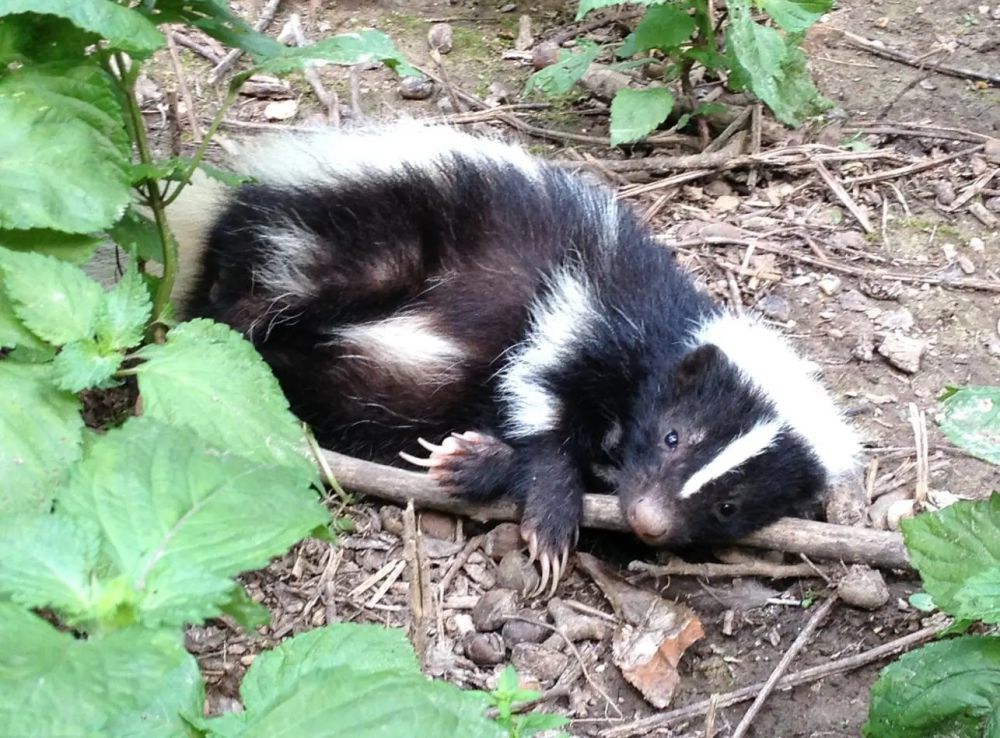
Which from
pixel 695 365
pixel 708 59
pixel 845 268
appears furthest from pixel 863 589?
pixel 708 59

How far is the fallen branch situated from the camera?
11.1 feet

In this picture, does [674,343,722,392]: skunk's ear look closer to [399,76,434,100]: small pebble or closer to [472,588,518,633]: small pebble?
[472,588,518,633]: small pebble

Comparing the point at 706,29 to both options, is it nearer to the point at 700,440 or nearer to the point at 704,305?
the point at 704,305

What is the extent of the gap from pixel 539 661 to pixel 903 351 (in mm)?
2040

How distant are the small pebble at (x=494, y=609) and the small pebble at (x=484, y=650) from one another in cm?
5

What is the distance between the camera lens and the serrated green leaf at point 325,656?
2.19m

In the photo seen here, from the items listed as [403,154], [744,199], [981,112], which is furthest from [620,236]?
[981,112]

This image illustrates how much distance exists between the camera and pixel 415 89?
568 cm

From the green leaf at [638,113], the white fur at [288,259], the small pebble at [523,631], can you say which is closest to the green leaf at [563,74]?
the green leaf at [638,113]

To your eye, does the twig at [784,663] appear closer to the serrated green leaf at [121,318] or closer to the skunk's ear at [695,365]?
the skunk's ear at [695,365]

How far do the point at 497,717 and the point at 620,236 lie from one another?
2055 mm

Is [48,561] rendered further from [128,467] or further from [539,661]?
[539,661]

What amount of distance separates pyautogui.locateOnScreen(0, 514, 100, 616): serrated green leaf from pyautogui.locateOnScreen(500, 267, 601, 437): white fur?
2163mm

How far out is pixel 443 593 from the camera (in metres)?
3.50
